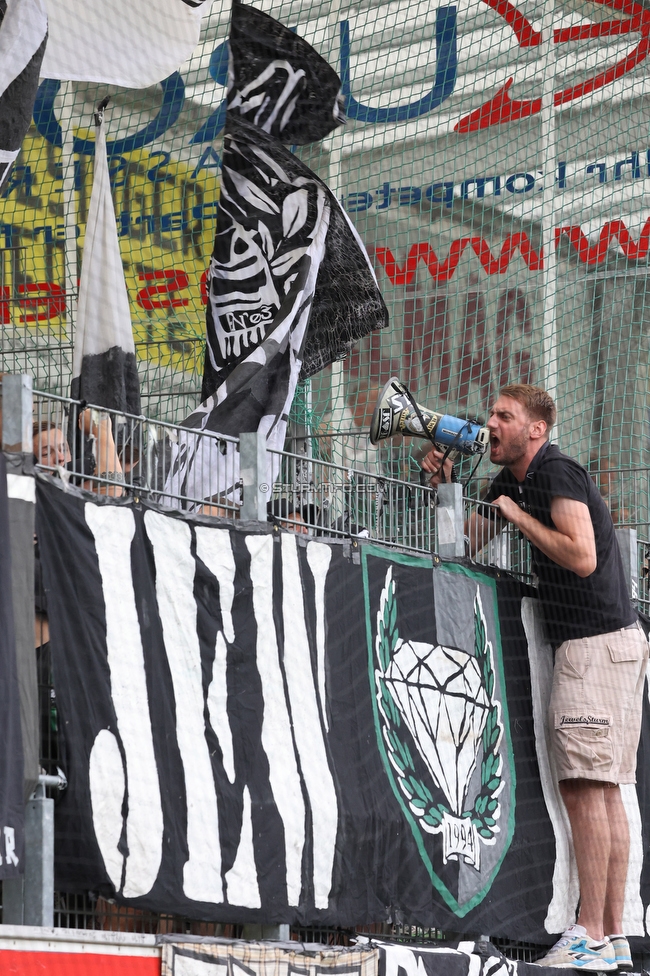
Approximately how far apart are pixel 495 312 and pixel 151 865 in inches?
217

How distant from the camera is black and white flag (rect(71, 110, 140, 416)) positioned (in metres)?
6.23

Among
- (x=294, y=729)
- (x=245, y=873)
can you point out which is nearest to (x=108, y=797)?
(x=245, y=873)

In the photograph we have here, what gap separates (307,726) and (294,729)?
0.07m

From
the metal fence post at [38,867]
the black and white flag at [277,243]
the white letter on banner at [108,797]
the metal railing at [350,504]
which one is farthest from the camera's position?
the black and white flag at [277,243]

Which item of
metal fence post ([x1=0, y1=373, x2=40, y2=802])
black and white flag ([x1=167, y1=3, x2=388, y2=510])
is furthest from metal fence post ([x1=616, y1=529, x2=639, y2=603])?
metal fence post ([x1=0, y1=373, x2=40, y2=802])

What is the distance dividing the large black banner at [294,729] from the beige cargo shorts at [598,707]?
0.11m

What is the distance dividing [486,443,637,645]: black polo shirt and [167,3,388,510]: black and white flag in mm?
1006

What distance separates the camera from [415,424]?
600 centimetres

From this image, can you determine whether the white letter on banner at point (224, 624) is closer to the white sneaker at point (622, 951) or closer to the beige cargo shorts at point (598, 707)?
the beige cargo shorts at point (598, 707)

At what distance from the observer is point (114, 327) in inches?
248

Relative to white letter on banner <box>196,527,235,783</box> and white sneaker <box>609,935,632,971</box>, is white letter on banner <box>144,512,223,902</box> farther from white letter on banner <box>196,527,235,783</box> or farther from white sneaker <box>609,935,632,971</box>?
white sneaker <box>609,935,632,971</box>

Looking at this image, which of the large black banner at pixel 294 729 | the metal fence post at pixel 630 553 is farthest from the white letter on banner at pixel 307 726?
the metal fence post at pixel 630 553

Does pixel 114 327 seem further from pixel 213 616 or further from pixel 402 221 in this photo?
pixel 402 221

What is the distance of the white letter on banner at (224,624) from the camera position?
452 centimetres
